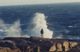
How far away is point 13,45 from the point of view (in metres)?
33.8

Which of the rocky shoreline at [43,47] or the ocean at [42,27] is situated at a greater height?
the rocky shoreline at [43,47]

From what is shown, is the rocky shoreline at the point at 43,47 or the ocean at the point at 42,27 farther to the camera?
the ocean at the point at 42,27

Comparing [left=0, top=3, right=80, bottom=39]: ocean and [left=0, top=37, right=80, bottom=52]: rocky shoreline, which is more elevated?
[left=0, top=37, right=80, bottom=52]: rocky shoreline

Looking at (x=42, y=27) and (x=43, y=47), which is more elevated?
(x=43, y=47)

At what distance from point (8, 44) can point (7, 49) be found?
3.89m

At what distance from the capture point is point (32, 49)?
30.9 meters

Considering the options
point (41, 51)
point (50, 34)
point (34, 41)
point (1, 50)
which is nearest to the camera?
point (1, 50)

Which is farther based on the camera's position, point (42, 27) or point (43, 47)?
point (42, 27)

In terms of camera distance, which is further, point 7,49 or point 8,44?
point 8,44

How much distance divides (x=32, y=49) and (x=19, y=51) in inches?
44.1

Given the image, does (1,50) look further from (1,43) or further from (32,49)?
(1,43)

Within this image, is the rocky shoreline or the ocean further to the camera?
the ocean

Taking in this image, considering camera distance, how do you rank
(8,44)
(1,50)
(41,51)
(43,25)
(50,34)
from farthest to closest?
(43,25)
(50,34)
(8,44)
(41,51)
(1,50)

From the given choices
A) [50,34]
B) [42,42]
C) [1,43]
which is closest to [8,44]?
[1,43]
